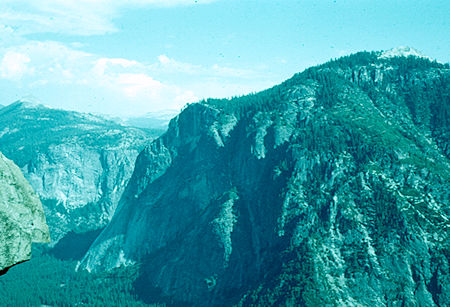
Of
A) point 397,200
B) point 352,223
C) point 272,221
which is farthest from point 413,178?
point 272,221

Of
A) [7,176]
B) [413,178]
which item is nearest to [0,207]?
[7,176]

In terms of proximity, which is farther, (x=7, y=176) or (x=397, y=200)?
(x=397, y=200)

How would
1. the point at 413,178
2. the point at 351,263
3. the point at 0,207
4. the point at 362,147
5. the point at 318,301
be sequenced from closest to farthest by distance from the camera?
the point at 0,207 → the point at 318,301 → the point at 351,263 → the point at 413,178 → the point at 362,147

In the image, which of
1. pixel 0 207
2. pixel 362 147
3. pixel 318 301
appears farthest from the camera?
pixel 362 147

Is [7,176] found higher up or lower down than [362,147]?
higher up

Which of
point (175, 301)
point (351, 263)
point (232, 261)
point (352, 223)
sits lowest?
point (175, 301)

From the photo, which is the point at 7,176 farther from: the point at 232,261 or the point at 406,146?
the point at 406,146

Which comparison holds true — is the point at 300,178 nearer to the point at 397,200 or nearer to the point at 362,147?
the point at 362,147
